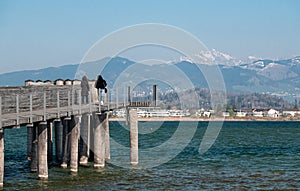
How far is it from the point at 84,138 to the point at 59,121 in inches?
224

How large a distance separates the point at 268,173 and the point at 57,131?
13.9 m

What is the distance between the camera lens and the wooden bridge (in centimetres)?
2798

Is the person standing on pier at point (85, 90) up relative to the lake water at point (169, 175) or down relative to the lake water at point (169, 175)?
up

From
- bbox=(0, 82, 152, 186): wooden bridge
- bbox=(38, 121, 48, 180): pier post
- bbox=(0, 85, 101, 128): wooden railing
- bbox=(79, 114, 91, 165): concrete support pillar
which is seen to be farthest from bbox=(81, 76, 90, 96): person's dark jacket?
bbox=(38, 121, 48, 180): pier post

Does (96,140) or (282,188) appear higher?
(96,140)

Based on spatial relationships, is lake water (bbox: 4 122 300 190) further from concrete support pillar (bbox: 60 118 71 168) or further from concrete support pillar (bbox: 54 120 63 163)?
concrete support pillar (bbox: 54 120 63 163)

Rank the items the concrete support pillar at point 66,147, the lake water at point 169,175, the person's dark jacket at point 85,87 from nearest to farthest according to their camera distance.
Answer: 1. the lake water at point 169,175
2. the concrete support pillar at point 66,147
3. the person's dark jacket at point 85,87

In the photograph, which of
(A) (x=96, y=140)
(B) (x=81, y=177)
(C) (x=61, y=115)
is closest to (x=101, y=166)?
(A) (x=96, y=140)

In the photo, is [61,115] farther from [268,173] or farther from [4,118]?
[268,173]

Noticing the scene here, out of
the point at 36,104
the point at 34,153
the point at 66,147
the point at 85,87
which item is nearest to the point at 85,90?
the point at 85,87

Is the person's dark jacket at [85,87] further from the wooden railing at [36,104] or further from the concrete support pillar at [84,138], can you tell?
the concrete support pillar at [84,138]

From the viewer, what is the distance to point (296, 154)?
2450 inches

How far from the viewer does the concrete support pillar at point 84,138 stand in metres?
41.8

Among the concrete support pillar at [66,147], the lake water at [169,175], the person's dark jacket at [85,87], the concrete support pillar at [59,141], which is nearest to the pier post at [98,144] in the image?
the lake water at [169,175]
